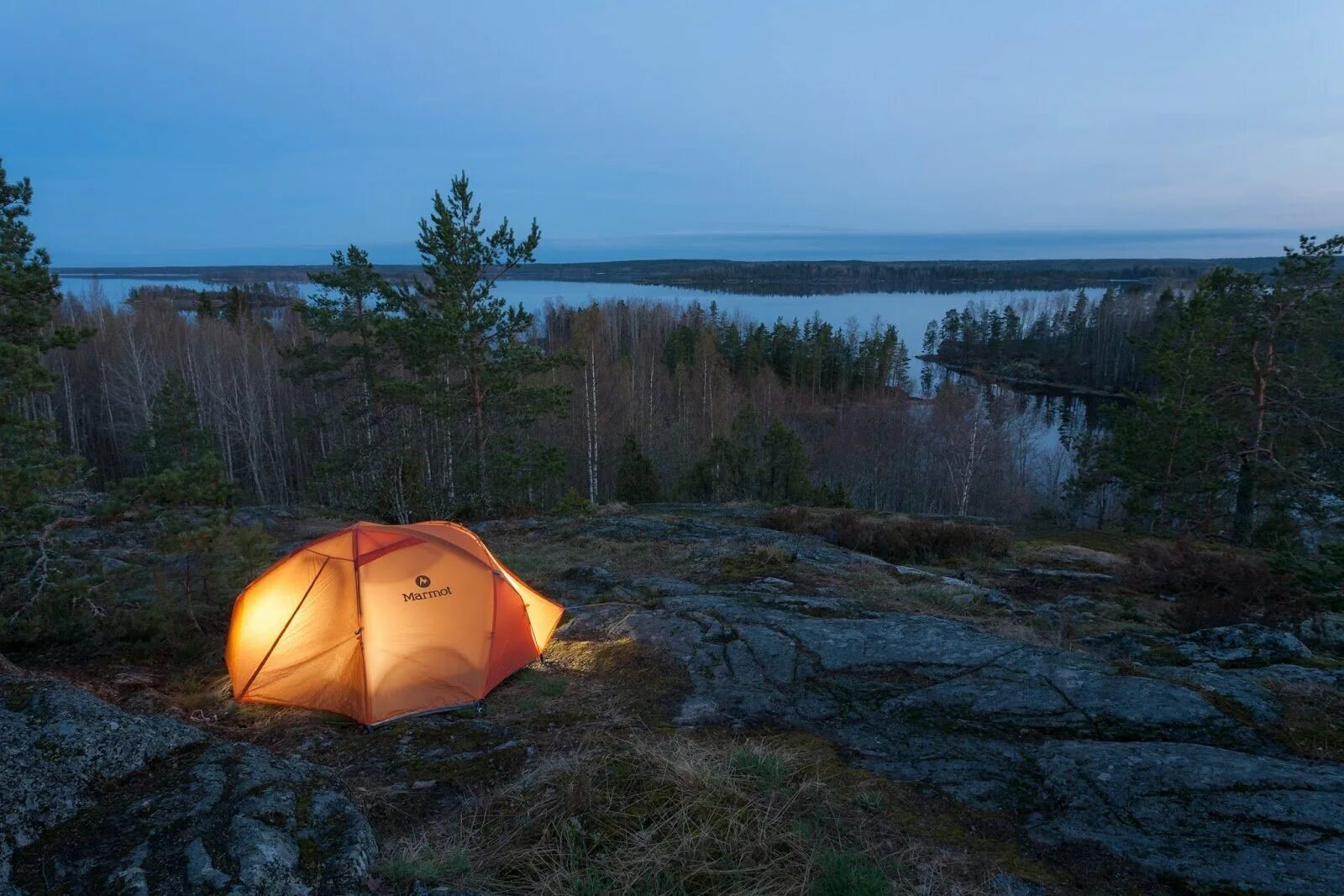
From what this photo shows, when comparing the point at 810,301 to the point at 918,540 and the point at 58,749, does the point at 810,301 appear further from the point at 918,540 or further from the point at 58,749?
the point at 58,749

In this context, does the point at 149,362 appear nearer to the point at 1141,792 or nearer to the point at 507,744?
the point at 507,744

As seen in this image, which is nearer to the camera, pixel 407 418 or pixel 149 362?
pixel 407 418

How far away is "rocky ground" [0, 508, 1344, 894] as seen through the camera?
330 centimetres

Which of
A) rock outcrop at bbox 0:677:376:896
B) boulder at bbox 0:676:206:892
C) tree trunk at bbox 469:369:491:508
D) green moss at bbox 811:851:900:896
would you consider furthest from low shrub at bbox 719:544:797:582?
tree trunk at bbox 469:369:491:508

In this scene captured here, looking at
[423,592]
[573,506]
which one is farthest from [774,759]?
[573,506]

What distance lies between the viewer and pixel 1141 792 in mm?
4062

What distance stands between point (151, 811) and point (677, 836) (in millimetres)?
2635

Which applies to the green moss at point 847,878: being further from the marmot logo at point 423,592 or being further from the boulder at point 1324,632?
the boulder at point 1324,632

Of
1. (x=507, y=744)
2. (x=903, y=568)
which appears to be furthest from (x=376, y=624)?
(x=903, y=568)

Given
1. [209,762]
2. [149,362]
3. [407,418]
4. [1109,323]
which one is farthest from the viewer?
[1109,323]

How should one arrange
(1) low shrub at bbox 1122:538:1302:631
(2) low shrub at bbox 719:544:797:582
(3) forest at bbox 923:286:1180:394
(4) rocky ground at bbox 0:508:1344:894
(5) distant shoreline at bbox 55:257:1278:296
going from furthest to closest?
(5) distant shoreline at bbox 55:257:1278:296 → (3) forest at bbox 923:286:1180:394 → (2) low shrub at bbox 719:544:797:582 → (1) low shrub at bbox 1122:538:1302:631 → (4) rocky ground at bbox 0:508:1344:894

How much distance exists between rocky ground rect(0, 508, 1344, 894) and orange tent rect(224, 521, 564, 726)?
0.87 feet

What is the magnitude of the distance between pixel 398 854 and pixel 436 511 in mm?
16012

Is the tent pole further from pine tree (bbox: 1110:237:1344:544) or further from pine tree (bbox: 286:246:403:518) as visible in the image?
pine tree (bbox: 1110:237:1344:544)
